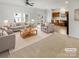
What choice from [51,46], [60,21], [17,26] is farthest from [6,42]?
[60,21]

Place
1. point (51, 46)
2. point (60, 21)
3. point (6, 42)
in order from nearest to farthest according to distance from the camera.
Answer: point (60, 21)
point (51, 46)
point (6, 42)

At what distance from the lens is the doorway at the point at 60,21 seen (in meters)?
2.13

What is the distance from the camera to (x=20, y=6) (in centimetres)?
207

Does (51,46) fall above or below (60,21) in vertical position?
below

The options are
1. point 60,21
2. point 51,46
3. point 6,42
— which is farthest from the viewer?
point 6,42

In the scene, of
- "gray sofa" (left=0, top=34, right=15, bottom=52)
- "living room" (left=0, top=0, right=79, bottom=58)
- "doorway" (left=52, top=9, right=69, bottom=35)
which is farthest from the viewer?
"gray sofa" (left=0, top=34, right=15, bottom=52)

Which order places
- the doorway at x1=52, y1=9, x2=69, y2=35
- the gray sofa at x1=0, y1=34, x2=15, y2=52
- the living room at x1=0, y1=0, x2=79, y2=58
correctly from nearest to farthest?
1. the living room at x1=0, y1=0, x2=79, y2=58
2. the doorway at x1=52, y1=9, x2=69, y2=35
3. the gray sofa at x1=0, y1=34, x2=15, y2=52

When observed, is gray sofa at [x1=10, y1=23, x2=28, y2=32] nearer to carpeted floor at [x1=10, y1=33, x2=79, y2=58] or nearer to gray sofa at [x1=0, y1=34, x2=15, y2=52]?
gray sofa at [x1=0, y1=34, x2=15, y2=52]

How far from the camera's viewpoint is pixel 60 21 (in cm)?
212

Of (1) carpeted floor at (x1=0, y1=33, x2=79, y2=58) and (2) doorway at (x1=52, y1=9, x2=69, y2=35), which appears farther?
(1) carpeted floor at (x1=0, y1=33, x2=79, y2=58)

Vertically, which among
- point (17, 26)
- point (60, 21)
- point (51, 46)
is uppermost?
point (60, 21)

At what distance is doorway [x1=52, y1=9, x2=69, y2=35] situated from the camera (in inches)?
83.7

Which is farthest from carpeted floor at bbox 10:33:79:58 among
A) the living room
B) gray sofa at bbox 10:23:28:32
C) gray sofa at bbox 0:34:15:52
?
gray sofa at bbox 10:23:28:32

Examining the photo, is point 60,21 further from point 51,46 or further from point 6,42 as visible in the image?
point 6,42
